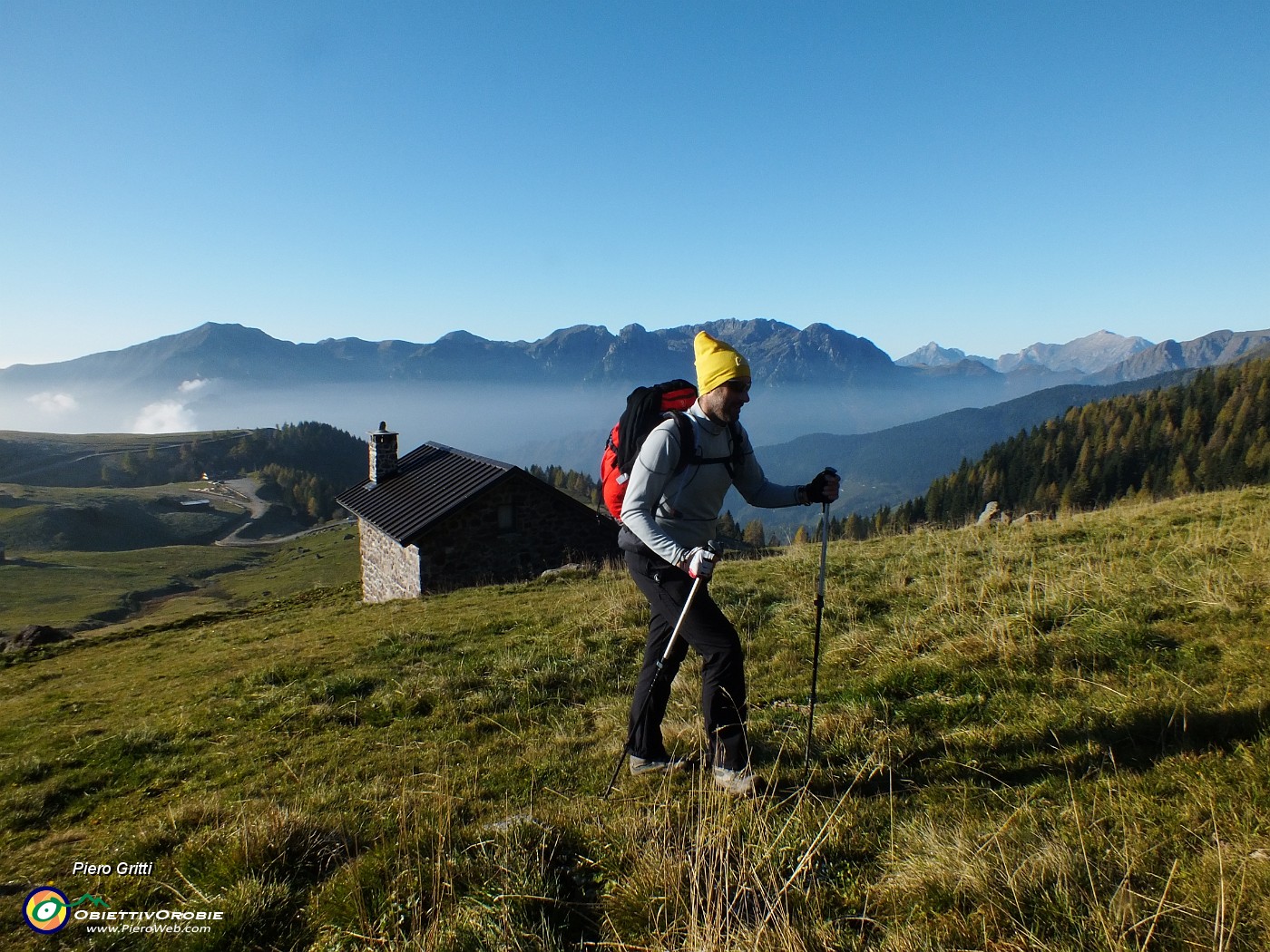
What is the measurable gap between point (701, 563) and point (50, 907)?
4.23m

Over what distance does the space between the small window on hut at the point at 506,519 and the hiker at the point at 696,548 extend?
22980 millimetres

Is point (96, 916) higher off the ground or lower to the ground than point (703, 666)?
lower

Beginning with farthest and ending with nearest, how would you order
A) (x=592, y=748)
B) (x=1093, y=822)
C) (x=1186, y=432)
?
(x=1186, y=432)
(x=592, y=748)
(x=1093, y=822)

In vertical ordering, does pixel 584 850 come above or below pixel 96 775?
above

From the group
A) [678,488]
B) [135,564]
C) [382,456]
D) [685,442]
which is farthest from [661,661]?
[135,564]

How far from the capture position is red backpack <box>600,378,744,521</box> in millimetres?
4391

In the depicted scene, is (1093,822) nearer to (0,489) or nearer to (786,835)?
(786,835)

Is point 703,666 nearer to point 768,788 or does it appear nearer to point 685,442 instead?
point 768,788

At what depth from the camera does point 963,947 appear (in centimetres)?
258

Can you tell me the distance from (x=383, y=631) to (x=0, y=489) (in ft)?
567

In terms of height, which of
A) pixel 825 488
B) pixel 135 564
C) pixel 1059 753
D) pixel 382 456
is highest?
pixel 825 488

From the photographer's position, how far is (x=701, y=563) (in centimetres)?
387

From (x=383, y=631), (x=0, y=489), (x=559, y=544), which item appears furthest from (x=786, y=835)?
(x=0, y=489)

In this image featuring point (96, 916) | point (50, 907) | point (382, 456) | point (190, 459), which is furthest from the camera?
point (190, 459)
